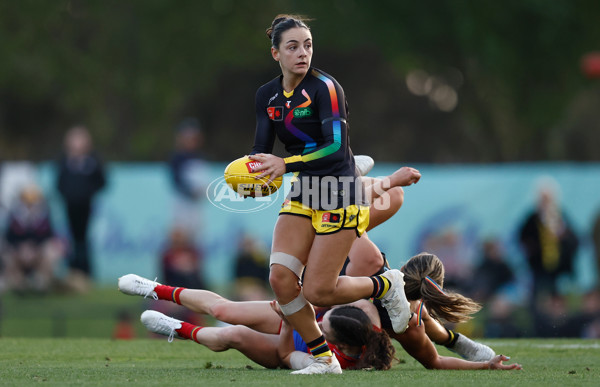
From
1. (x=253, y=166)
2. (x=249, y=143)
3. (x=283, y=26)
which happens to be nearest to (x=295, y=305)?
(x=253, y=166)

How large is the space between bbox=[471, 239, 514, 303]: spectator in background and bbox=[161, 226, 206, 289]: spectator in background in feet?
12.7

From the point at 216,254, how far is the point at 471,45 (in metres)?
10.9

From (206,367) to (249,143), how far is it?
83.2 feet

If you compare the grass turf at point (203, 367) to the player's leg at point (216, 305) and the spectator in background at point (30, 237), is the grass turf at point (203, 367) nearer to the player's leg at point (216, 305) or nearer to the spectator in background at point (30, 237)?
the player's leg at point (216, 305)

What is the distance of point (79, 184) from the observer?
1517 centimetres

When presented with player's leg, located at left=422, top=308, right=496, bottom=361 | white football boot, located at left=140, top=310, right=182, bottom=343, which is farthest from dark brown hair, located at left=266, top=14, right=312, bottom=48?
player's leg, located at left=422, top=308, right=496, bottom=361

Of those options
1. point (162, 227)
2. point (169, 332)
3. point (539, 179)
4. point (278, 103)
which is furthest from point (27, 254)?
point (278, 103)

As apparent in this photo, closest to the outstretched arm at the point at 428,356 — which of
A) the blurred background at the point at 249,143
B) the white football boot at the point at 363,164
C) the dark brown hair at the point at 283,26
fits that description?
the white football boot at the point at 363,164

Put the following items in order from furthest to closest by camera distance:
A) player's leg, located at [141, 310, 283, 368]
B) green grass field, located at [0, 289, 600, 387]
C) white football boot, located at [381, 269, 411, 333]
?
player's leg, located at [141, 310, 283, 368] → white football boot, located at [381, 269, 411, 333] → green grass field, located at [0, 289, 600, 387]

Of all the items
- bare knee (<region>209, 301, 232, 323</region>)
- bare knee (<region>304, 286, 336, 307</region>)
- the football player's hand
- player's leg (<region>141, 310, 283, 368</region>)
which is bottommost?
player's leg (<region>141, 310, 283, 368</region>)

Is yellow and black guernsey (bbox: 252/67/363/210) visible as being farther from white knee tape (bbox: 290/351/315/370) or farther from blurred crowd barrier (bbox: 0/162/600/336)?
blurred crowd barrier (bbox: 0/162/600/336)

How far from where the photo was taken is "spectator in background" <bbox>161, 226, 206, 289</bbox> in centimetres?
1373

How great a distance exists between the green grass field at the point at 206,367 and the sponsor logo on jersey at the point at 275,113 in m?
1.68

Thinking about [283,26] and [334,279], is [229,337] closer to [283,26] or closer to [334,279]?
[334,279]
